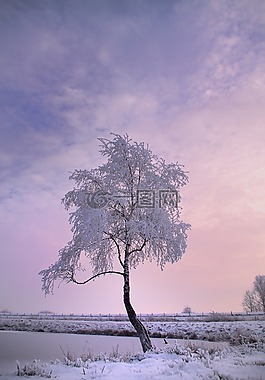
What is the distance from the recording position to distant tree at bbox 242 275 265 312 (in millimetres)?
78250

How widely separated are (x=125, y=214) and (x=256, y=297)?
8468cm

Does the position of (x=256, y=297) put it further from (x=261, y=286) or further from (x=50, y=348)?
(x=50, y=348)

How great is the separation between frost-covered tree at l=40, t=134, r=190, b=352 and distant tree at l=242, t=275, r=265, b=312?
72476 mm

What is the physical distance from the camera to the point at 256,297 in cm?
8700

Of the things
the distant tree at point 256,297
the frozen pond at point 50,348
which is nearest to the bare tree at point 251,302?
the distant tree at point 256,297

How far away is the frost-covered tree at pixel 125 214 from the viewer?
48.1 ft

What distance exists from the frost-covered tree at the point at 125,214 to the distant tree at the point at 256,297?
72.5 meters

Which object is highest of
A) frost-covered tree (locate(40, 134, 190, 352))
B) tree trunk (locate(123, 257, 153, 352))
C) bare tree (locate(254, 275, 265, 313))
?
bare tree (locate(254, 275, 265, 313))

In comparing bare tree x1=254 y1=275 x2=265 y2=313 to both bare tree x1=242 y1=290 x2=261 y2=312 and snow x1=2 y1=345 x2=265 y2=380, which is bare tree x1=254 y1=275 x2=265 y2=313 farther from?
snow x1=2 y1=345 x2=265 y2=380

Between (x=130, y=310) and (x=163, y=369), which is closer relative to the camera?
→ (x=163, y=369)

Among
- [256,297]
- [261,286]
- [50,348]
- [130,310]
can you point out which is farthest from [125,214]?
[256,297]

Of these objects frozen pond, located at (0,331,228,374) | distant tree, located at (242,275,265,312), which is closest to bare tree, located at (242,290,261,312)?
distant tree, located at (242,275,265,312)

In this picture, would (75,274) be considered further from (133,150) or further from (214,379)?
(214,379)

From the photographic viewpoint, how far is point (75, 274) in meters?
15.0
